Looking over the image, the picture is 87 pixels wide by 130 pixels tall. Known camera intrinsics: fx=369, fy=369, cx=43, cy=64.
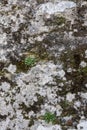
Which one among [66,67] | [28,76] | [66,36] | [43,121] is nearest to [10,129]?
[43,121]

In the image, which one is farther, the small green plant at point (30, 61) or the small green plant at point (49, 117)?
the small green plant at point (30, 61)

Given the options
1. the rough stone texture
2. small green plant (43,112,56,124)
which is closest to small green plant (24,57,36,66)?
the rough stone texture

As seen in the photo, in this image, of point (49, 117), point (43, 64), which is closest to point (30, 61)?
point (43, 64)

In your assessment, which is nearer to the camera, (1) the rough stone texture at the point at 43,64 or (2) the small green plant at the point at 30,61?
(1) the rough stone texture at the point at 43,64

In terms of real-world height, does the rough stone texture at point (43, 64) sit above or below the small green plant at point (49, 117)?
above

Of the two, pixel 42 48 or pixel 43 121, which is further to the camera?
pixel 42 48

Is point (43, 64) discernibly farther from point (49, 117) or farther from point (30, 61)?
point (49, 117)

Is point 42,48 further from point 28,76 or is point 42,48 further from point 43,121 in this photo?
point 43,121

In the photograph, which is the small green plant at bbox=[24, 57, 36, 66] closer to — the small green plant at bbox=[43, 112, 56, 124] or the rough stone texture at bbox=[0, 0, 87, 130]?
the rough stone texture at bbox=[0, 0, 87, 130]

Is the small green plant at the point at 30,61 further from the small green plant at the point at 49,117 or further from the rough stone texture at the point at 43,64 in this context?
the small green plant at the point at 49,117

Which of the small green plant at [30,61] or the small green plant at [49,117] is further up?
the small green plant at [30,61]

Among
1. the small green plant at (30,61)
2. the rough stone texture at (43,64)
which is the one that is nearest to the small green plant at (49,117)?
the rough stone texture at (43,64)
